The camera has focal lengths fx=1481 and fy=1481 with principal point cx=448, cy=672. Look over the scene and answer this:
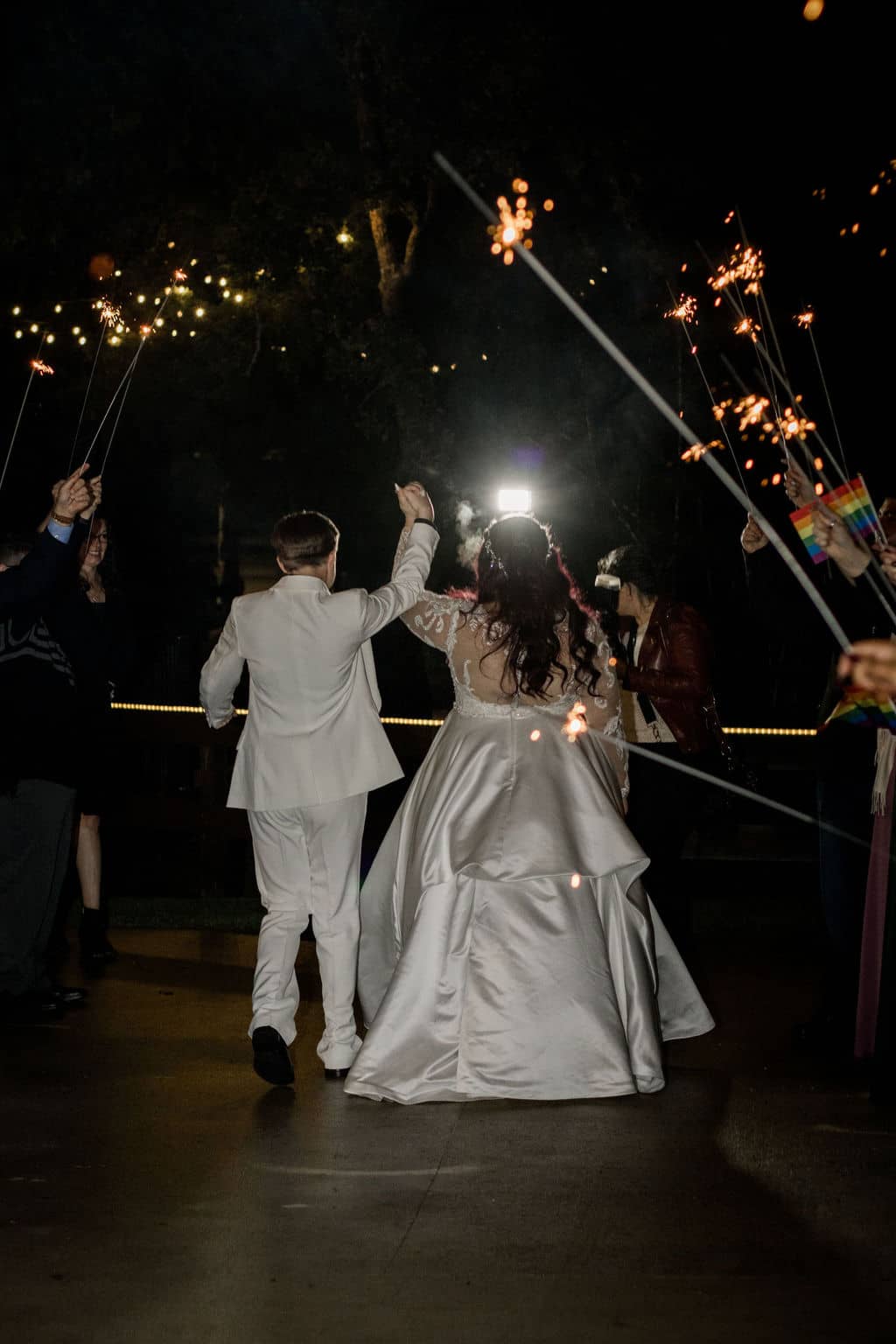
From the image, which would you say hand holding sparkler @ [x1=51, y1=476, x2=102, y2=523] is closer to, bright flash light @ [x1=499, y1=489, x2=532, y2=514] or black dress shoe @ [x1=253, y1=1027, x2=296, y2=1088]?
black dress shoe @ [x1=253, y1=1027, x2=296, y2=1088]

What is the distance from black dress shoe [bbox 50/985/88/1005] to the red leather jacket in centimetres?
281

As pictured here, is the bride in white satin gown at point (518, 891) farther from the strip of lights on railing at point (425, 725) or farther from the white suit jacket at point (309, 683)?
the strip of lights on railing at point (425, 725)

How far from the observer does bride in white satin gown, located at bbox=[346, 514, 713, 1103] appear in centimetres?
507

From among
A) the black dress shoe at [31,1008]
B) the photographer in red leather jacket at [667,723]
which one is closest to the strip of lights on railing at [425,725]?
the photographer in red leather jacket at [667,723]

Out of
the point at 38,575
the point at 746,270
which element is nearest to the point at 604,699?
the point at 38,575

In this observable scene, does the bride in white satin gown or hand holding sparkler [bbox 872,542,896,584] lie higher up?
hand holding sparkler [bbox 872,542,896,584]

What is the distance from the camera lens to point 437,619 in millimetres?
5594

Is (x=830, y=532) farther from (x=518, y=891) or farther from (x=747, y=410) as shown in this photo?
(x=747, y=410)

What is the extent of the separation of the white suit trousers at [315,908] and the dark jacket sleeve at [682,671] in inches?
66.6

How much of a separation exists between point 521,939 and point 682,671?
192cm

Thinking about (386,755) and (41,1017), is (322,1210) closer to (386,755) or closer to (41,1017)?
(386,755)

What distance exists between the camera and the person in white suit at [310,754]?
537 cm

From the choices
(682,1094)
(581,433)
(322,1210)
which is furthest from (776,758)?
(581,433)

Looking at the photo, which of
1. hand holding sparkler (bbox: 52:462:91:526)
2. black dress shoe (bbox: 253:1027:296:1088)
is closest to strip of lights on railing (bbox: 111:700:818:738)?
hand holding sparkler (bbox: 52:462:91:526)
